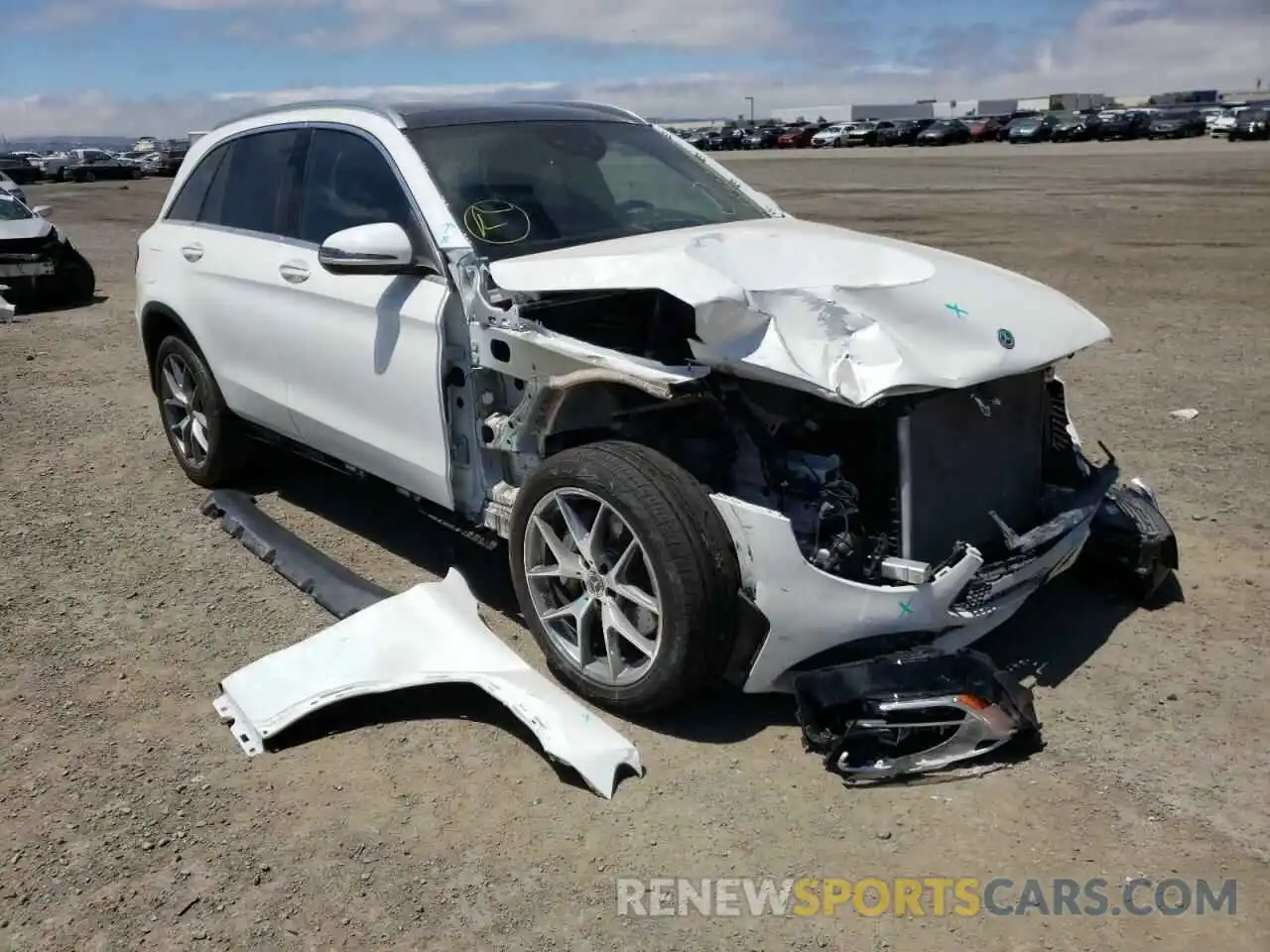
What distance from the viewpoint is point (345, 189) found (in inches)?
182

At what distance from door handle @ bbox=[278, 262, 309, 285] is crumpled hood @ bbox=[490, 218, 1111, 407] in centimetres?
115

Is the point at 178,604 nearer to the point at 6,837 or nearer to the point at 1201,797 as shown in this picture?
the point at 6,837

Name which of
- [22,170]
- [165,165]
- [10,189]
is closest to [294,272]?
[10,189]

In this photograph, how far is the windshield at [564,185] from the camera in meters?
4.26

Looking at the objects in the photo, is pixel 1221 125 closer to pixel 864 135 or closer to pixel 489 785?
pixel 864 135

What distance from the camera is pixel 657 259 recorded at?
3604 mm

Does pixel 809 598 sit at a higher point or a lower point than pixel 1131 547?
higher

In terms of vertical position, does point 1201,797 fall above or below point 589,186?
below

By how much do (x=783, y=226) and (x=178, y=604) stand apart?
118 inches

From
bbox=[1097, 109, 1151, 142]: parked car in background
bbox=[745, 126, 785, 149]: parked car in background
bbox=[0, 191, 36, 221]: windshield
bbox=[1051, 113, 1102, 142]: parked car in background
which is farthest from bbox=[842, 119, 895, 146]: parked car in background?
bbox=[0, 191, 36, 221]: windshield

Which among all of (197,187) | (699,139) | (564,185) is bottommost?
(564,185)

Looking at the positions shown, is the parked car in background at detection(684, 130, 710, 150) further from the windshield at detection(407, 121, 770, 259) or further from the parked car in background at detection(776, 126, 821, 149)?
the windshield at detection(407, 121, 770, 259)

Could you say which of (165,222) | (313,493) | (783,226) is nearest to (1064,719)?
(783,226)

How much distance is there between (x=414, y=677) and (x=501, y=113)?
246 cm
